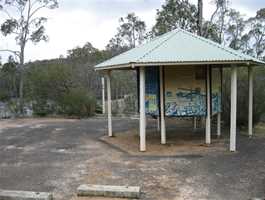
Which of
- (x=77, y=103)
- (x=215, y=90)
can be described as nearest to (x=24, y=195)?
(x=215, y=90)

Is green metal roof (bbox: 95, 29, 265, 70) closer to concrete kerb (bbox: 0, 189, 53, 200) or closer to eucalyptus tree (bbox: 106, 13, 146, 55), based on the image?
concrete kerb (bbox: 0, 189, 53, 200)

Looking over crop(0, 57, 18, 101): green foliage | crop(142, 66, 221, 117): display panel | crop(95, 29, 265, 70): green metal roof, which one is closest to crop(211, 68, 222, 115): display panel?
crop(142, 66, 221, 117): display panel

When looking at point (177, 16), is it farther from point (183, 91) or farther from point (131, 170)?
point (131, 170)

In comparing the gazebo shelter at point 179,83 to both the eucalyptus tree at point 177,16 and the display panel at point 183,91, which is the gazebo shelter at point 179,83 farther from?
the eucalyptus tree at point 177,16

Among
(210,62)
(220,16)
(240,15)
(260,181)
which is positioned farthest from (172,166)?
(240,15)

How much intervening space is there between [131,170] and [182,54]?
3.29 meters

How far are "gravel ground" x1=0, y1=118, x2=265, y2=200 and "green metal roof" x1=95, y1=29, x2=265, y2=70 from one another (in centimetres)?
220

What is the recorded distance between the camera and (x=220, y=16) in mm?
25359

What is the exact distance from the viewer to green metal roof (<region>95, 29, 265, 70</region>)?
8.39 metres

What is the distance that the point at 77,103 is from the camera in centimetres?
1725

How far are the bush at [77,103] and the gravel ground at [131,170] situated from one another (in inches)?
267

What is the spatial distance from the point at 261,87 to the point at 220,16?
13584 mm

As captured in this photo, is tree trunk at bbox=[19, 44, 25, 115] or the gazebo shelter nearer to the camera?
the gazebo shelter

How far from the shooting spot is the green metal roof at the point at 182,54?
8.39m
